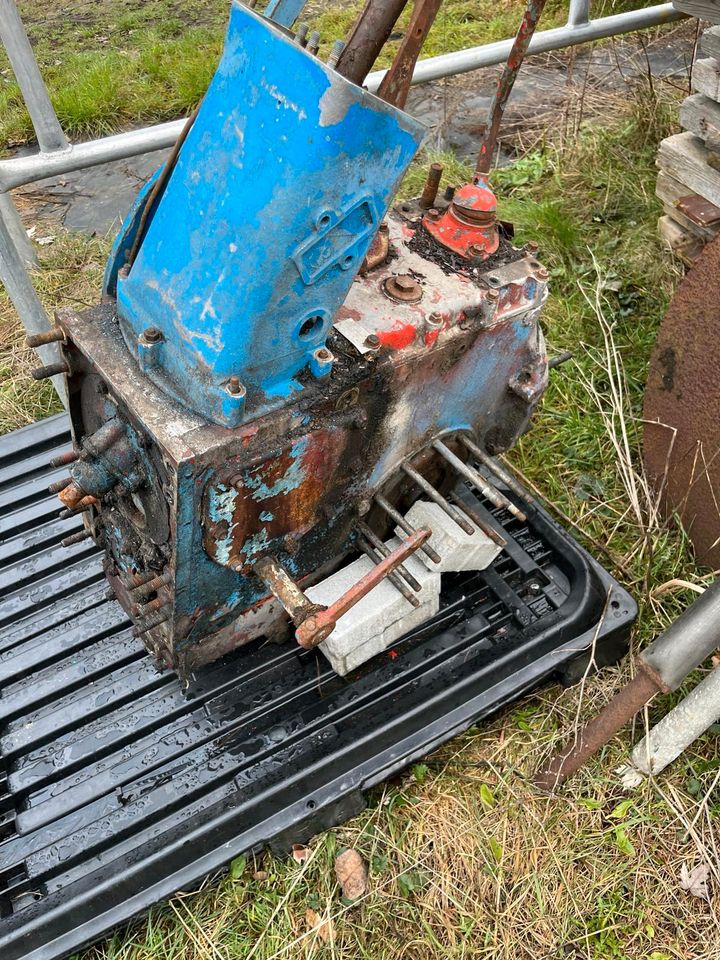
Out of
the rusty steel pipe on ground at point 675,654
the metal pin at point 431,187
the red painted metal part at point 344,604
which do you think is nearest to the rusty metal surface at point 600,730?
the rusty steel pipe on ground at point 675,654

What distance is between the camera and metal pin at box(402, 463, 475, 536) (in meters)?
1.62

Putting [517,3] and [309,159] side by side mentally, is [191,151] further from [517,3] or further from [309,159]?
[517,3]

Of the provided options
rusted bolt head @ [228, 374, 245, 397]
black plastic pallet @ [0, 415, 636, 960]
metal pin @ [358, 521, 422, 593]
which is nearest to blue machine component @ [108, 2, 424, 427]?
rusted bolt head @ [228, 374, 245, 397]

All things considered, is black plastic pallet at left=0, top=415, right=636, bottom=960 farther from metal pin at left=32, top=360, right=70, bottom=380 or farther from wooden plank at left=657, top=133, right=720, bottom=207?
wooden plank at left=657, top=133, right=720, bottom=207

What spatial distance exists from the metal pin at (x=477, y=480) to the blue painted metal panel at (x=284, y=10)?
0.85 meters

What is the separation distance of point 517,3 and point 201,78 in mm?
2043

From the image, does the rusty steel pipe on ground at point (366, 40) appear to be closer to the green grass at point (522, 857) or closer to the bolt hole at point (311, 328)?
the bolt hole at point (311, 328)

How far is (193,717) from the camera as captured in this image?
1.76 m

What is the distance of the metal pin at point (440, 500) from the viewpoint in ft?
5.32

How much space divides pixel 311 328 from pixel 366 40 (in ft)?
1.43

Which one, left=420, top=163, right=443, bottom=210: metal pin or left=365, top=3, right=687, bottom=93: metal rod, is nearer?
left=420, top=163, right=443, bottom=210: metal pin

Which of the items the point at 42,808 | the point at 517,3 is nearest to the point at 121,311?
the point at 42,808

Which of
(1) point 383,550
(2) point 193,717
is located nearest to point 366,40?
(1) point 383,550

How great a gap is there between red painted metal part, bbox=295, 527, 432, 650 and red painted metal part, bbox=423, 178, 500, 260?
0.62m
